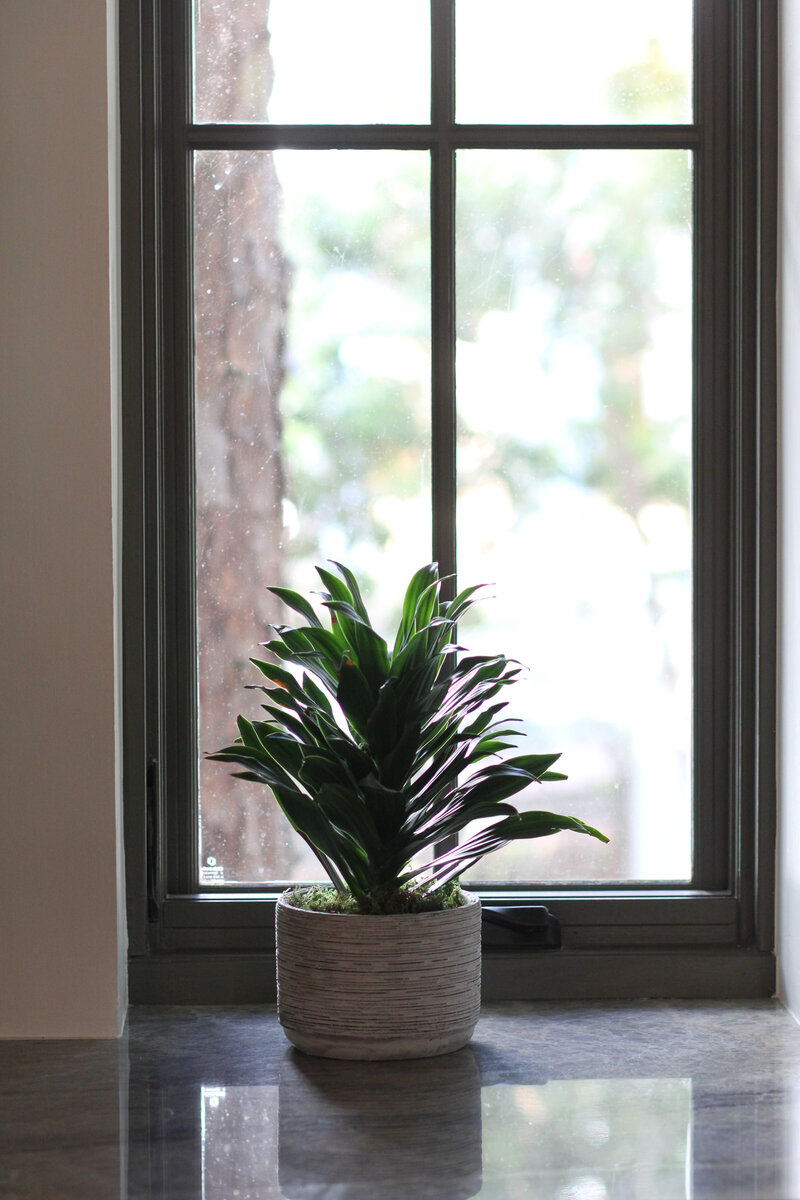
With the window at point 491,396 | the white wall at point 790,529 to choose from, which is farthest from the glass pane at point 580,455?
the white wall at point 790,529

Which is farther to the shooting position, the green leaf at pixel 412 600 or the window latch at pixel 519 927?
the window latch at pixel 519 927

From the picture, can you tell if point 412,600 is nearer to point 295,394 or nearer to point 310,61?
point 295,394

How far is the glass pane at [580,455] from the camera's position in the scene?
1.98 metres

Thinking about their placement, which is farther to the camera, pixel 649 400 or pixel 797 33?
pixel 649 400

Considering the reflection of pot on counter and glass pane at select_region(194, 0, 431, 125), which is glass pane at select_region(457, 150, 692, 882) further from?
the reflection of pot on counter

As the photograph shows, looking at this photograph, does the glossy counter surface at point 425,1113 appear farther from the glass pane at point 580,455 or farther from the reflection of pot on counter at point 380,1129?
the glass pane at point 580,455

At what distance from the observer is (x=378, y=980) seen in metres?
1.60

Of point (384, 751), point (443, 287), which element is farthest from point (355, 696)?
point (443, 287)

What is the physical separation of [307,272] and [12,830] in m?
0.97

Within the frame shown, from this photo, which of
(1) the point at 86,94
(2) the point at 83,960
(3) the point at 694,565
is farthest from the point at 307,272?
(2) the point at 83,960

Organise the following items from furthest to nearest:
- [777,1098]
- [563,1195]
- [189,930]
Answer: [189,930], [777,1098], [563,1195]

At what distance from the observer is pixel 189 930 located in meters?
1.96

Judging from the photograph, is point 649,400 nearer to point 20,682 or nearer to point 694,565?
point 694,565

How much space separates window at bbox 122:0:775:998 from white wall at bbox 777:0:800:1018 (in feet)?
0.19
